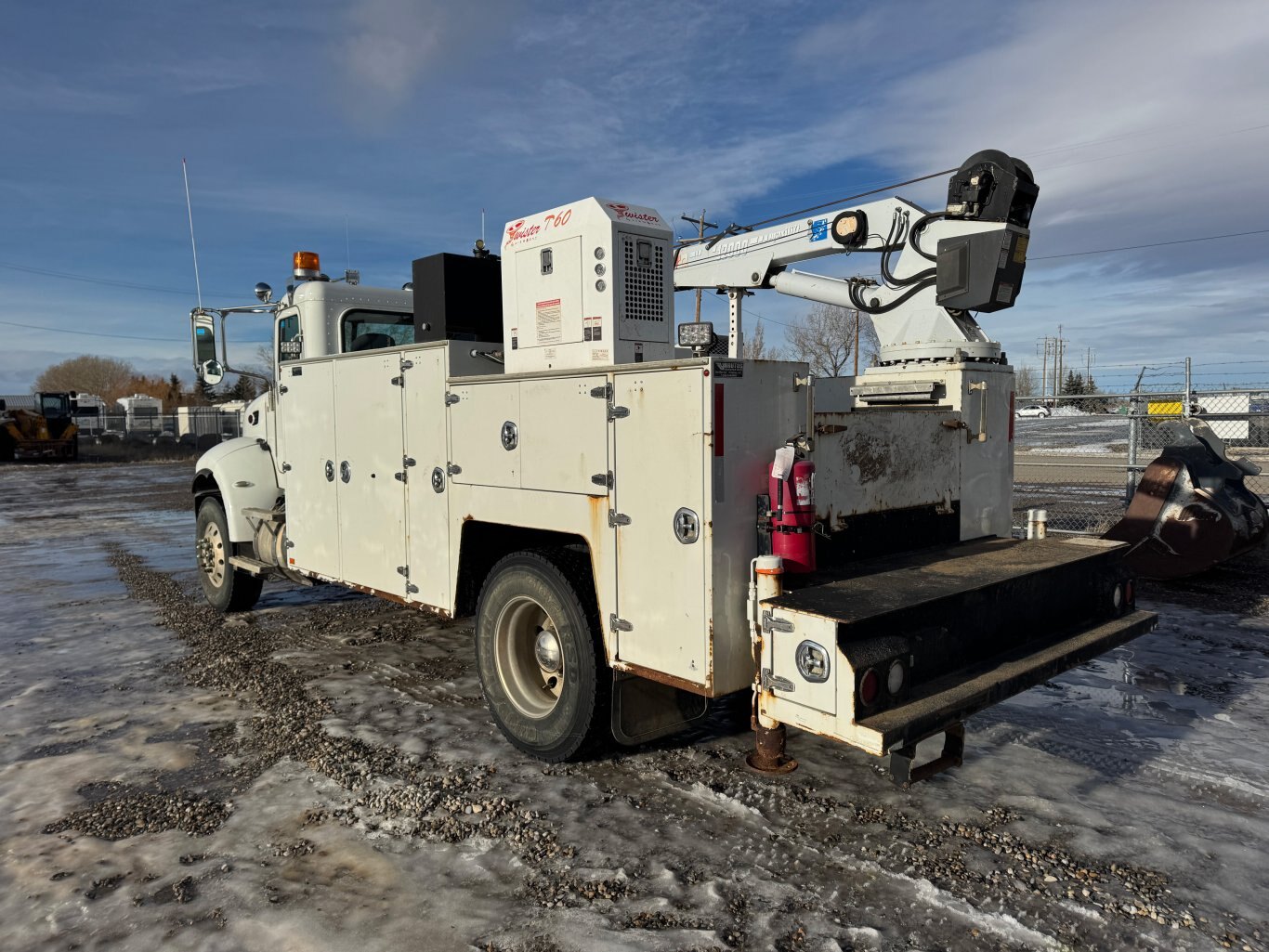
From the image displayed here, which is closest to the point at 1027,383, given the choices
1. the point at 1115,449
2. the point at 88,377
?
the point at 1115,449

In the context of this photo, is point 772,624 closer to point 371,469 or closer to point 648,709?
point 648,709

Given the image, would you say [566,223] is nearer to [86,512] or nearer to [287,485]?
[287,485]

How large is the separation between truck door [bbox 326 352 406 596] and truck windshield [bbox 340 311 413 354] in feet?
2.94

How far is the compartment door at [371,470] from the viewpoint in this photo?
210 inches

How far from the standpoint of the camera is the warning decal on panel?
4582mm

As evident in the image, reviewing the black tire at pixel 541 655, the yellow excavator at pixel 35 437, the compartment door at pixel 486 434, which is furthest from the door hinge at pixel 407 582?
the yellow excavator at pixel 35 437

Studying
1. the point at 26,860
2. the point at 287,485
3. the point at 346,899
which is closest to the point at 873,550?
the point at 346,899

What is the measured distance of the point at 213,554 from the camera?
25.4 feet

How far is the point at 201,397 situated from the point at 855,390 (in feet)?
253

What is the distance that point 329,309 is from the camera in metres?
6.68

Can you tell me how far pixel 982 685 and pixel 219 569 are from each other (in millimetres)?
6717

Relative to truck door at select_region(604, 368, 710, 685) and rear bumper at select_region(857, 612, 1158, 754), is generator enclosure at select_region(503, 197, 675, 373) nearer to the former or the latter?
truck door at select_region(604, 368, 710, 685)

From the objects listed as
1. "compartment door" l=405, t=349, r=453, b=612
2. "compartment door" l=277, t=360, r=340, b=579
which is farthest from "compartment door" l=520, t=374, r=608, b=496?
"compartment door" l=277, t=360, r=340, b=579

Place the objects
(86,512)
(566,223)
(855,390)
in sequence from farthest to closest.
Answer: (86,512) → (855,390) → (566,223)
